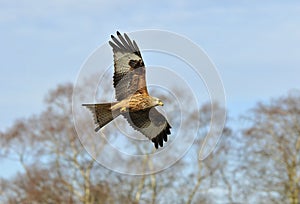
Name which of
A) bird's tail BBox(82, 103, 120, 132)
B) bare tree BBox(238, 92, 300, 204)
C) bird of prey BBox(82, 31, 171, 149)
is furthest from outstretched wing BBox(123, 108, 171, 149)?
bare tree BBox(238, 92, 300, 204)

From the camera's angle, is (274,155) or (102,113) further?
(274,155)

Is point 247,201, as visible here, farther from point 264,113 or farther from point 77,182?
point 77,182

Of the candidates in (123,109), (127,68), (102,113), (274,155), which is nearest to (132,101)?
(123,109)

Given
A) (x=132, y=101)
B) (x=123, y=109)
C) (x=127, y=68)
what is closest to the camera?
(x=123, y=109)

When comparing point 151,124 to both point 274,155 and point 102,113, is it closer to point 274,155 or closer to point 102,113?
point 102,113

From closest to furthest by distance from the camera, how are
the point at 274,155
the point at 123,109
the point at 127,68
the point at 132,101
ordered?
1. the point at 123,109
2. the point at 132,101
3. the point at 127,68
4. the point at 274,155

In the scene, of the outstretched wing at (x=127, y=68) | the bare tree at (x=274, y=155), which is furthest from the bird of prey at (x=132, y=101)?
the bare tree at (x=274, y=155)

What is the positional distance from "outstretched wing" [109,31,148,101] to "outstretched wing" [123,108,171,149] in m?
0.34

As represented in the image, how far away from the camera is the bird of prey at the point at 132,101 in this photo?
1298 cm

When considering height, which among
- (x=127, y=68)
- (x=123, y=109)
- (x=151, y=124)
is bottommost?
(x=123, y=109)

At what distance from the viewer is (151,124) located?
46.3 ft

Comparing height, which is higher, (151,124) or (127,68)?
(127,68)

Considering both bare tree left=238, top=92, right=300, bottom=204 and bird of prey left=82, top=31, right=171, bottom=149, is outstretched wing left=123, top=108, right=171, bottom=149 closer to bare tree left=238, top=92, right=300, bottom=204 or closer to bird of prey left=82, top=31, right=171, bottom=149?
bird of prey left=82, top=31, right=171, bottom=149

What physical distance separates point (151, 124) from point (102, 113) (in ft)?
4.16
